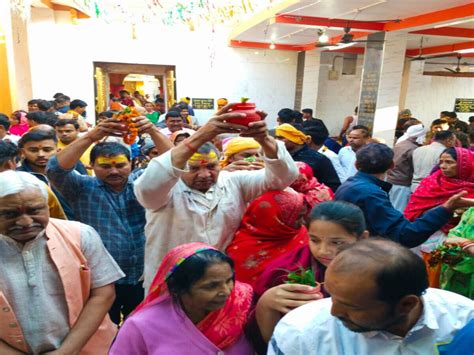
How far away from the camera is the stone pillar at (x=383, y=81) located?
8234 millimetres

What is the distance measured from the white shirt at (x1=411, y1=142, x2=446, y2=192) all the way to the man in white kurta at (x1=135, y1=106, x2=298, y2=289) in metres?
3.26

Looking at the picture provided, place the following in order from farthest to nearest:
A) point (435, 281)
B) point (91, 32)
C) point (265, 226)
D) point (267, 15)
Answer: point (91, 32), point (267, 15), point (435, 281), point (265, 226)

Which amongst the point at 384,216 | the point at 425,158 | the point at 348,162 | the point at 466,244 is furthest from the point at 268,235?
the point at 425,158

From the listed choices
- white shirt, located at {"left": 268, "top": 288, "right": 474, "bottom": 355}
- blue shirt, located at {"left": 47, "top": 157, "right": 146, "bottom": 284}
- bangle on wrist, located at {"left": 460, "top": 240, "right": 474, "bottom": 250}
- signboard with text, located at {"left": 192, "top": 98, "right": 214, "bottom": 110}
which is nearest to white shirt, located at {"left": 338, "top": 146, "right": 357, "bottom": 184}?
bangle on wrist, located at {"left": 460, "top": 240, "right": 474, "bottom": 250}

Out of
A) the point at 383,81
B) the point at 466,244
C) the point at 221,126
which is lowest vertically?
the point at 466,244

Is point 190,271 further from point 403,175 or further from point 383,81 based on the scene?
point 383,81

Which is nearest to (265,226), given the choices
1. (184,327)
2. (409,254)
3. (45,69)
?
(184,327)

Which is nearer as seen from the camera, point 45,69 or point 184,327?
point 184,327

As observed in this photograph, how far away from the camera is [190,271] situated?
1322 mm

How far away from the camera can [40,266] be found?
146 centimetres

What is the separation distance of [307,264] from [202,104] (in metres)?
11.3

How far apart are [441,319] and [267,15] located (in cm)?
765

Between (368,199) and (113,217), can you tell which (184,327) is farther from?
(368,199)

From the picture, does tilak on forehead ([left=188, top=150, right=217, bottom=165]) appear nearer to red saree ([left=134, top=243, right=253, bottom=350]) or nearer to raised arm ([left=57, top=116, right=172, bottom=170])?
raised arm ([left=57, top=116, right=172, bottom=170])
